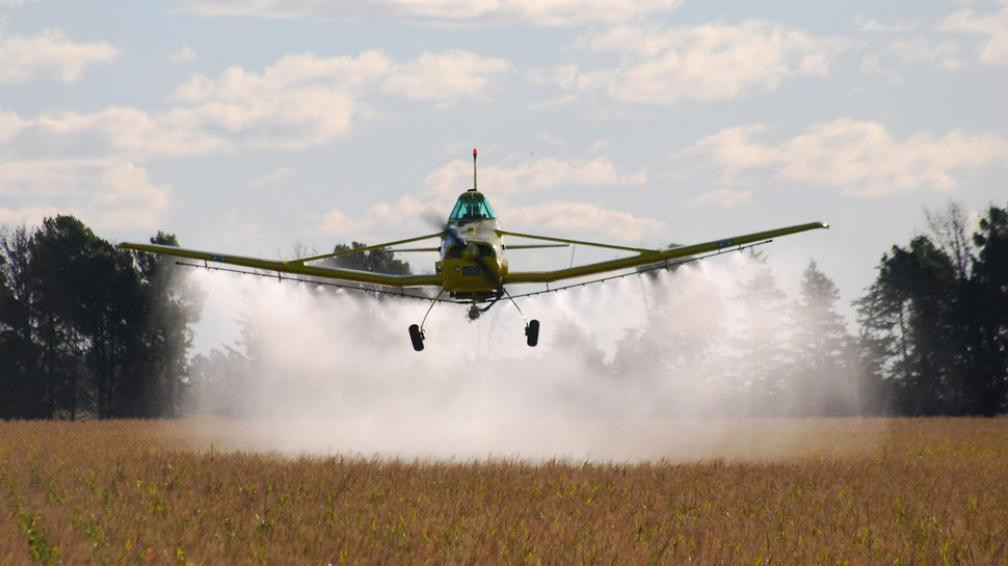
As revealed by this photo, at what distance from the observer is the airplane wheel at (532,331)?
35.4m

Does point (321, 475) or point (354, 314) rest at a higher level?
point (354, 314)

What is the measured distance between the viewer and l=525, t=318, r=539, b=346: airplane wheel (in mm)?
35406

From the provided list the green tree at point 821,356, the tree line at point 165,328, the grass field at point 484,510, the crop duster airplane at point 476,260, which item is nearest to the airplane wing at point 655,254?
the crop duster airplane at point 476,260

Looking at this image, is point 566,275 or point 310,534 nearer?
point 310,534

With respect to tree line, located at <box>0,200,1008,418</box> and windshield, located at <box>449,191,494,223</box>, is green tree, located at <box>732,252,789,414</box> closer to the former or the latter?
tree line, located at <box>0,200,1008,418</box>

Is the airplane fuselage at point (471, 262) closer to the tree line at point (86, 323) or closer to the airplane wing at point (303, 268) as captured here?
the airplane wing at point (303, 268)

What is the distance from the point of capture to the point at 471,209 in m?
33.5

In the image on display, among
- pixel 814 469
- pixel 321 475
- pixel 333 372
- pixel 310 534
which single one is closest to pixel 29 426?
pixel 333 372

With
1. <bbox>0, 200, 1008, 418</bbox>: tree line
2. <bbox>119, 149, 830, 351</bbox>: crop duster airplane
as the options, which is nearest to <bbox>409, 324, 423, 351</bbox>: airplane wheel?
<bbox>119, 149, 830, 351</bbox>: crop duster airplane

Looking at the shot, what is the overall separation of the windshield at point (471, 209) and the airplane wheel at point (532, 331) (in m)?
3.57

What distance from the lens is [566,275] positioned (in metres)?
35.4

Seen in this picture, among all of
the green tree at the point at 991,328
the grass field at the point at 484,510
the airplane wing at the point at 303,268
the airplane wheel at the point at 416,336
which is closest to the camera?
the grass field at the point at 484,510

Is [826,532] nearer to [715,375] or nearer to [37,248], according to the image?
[37,248]

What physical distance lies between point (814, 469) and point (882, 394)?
70.9 m
